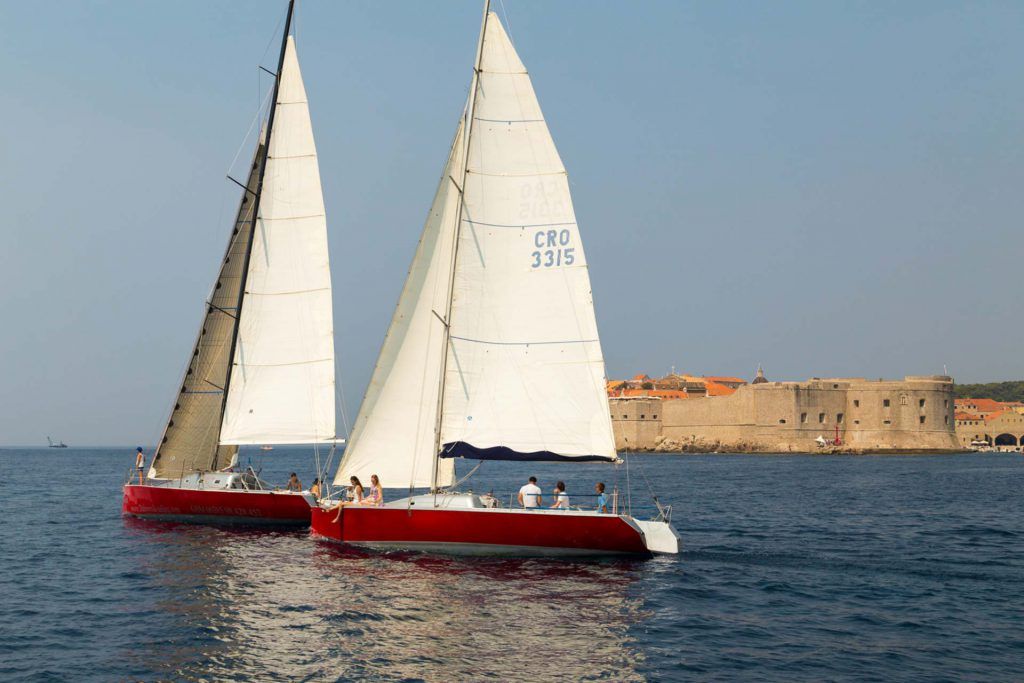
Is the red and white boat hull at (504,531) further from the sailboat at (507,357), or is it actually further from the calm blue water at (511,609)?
the calm blue water at (511,609)

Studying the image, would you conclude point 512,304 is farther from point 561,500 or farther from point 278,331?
point 278,331

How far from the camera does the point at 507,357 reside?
68.0 ft

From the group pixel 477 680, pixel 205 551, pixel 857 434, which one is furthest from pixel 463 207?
pixel 857 434

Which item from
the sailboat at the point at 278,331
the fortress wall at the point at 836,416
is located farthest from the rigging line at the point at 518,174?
the fortress wall at the point at 836,416

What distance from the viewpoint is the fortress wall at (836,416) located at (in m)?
105

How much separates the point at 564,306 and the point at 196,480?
13545mm

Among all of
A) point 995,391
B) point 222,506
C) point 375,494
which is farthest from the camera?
point 995,391

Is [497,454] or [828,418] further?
[828,418]

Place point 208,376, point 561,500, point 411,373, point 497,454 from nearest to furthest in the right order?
point 497,454
point 561,500
point 411,373
point 208,376

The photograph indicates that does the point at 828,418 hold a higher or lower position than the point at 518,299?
higher

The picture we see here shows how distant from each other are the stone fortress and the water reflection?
275 ft

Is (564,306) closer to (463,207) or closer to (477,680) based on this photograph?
(463,207)

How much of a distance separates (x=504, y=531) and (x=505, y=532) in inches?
1.1

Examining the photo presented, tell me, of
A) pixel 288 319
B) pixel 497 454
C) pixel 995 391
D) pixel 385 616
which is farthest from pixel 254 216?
pixel 995 391
